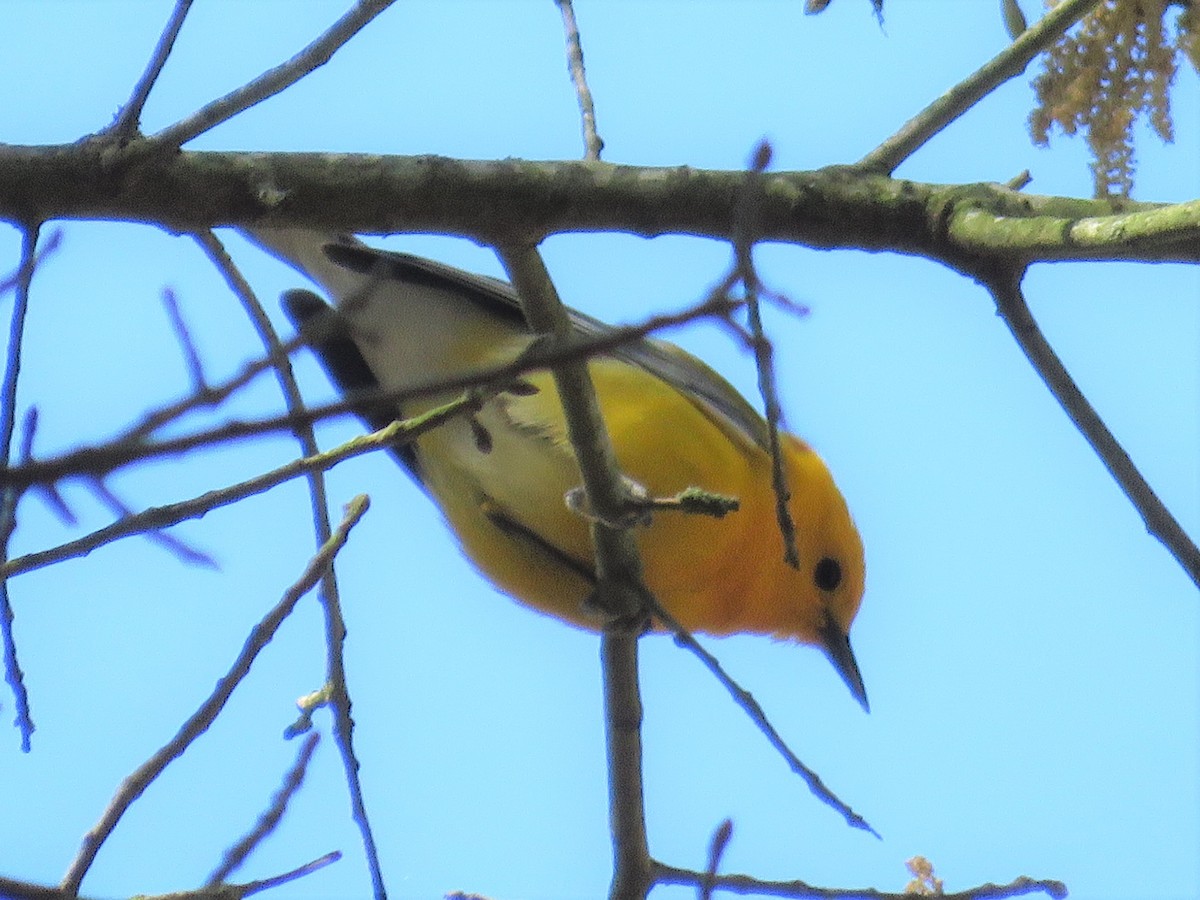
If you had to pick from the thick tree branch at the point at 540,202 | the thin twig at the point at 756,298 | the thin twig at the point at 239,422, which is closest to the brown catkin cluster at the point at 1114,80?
the thick tree branch at the point at 540,202

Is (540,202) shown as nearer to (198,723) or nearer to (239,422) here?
(198,723)

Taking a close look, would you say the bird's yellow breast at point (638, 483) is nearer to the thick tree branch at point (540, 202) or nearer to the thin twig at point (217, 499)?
the thick tree branch at point (540, 202)

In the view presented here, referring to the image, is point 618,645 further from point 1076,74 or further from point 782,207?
point 1076,74

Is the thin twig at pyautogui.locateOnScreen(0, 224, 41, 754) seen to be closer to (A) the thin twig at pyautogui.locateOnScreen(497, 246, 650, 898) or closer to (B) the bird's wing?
(A) the thin twig at pyautogui.locateOnScreen(497, 246, 650, 898)

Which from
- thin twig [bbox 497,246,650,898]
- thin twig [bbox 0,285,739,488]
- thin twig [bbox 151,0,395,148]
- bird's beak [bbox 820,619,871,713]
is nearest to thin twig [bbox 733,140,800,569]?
thin twig [bbox 0,285,739,488]

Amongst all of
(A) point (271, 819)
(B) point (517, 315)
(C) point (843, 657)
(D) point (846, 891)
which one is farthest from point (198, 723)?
(C) point (843, 657)

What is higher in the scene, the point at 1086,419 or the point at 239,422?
the point at 1086,419

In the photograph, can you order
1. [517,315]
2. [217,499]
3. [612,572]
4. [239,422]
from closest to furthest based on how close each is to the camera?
[239,422]
[217,499]
[612,572]
[517,315]

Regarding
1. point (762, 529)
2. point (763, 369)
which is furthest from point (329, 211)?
point (762, 529)
